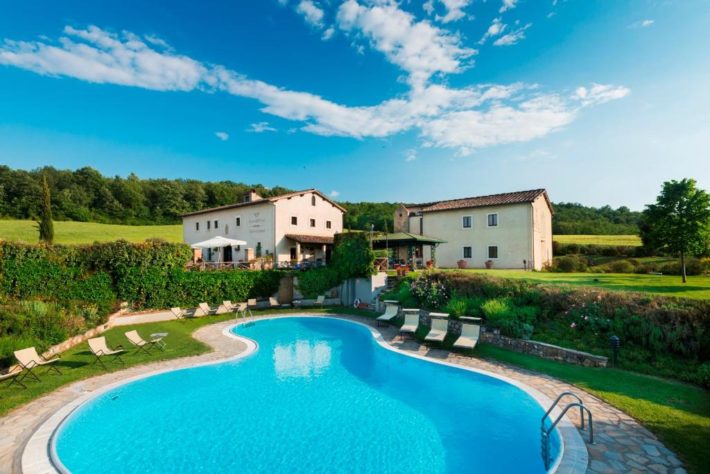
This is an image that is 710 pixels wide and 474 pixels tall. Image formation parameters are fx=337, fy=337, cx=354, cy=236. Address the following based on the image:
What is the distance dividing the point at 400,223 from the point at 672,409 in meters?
28.6

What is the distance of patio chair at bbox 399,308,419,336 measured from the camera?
13.4 meters

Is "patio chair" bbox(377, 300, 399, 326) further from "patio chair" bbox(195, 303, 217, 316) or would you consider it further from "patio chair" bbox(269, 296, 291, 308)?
"patio chair" bbox(195, 303, 217, 316)

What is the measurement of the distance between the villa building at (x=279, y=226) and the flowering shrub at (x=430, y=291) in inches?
465

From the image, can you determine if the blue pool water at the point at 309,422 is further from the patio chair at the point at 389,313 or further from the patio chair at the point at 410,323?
the patio chair at the point at 389,313

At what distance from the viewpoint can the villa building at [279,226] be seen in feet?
94.0

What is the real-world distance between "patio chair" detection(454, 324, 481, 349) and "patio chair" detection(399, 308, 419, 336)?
208cm

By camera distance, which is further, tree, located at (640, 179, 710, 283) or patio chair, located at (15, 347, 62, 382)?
tree, located at (640, 179, 710, 283)

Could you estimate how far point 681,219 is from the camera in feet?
55.0

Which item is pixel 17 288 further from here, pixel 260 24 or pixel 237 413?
pixel 260 24

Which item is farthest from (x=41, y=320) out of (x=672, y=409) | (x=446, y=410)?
(x=672, y=409)

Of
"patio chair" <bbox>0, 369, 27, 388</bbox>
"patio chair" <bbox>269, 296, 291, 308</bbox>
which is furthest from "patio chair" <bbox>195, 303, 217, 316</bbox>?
"patio chair" <bbox>0, 369, 27, 388</bbox>

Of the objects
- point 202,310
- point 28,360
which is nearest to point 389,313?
point 202,310

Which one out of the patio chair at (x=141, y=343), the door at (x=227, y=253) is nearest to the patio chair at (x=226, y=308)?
the patio chair at (x=141, y=343)

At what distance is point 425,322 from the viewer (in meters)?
14.7
